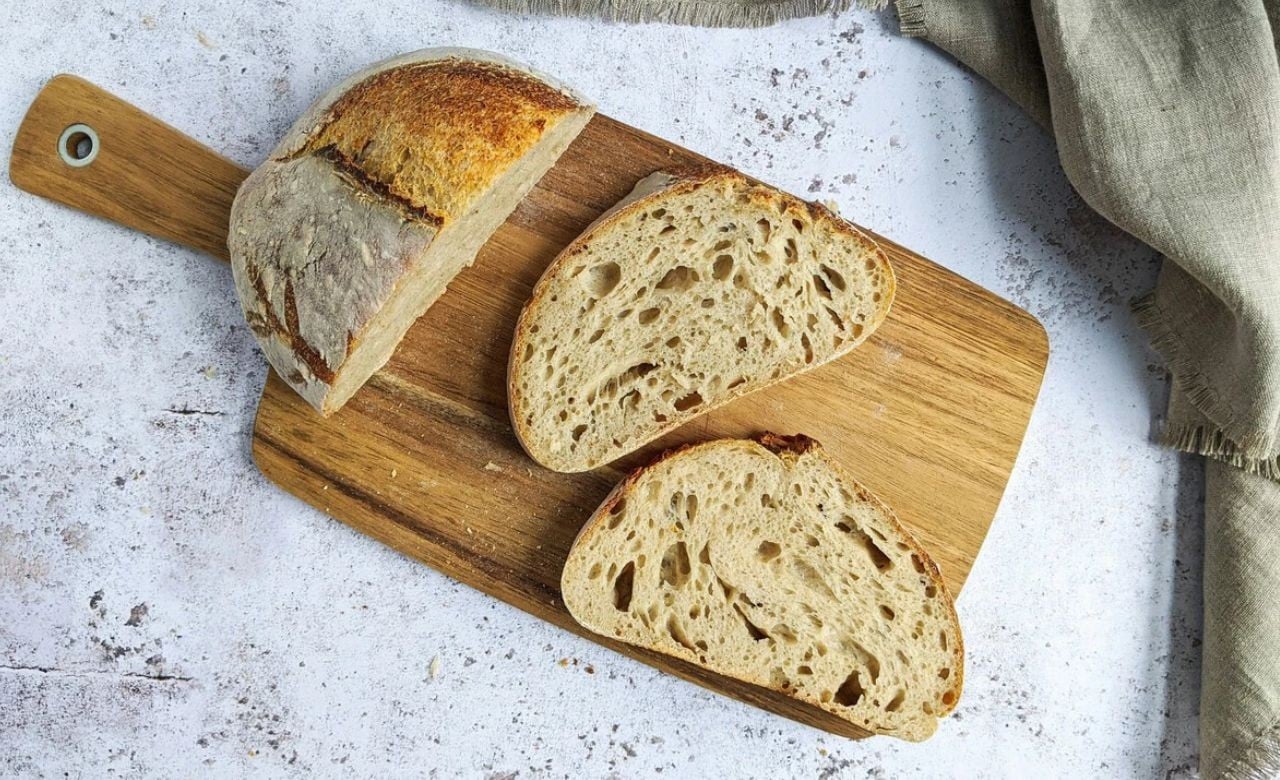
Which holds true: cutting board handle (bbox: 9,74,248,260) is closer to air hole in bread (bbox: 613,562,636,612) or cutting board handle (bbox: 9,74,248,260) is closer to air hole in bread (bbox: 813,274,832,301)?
air hole in bread (bbox: 613,562,636,612)

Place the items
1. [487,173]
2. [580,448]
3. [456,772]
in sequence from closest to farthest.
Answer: [487,173] < [580,448] < [456,772]

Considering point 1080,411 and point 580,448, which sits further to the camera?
point 1080,411

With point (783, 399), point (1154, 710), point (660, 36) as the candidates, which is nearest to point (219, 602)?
point (783, 399)

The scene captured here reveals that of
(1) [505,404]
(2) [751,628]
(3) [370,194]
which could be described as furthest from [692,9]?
(2) [751,628]

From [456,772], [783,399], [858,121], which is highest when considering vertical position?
[858,121]

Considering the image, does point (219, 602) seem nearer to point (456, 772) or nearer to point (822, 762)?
point (456, 772)

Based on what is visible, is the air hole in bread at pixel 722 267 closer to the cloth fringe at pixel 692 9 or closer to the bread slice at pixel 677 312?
the bread slice at pixel 677 312

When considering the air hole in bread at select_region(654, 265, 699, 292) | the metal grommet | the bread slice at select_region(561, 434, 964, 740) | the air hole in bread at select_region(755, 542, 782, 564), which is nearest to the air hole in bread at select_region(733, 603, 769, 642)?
the bread slice at select_region(561, 434, 964, 740)
